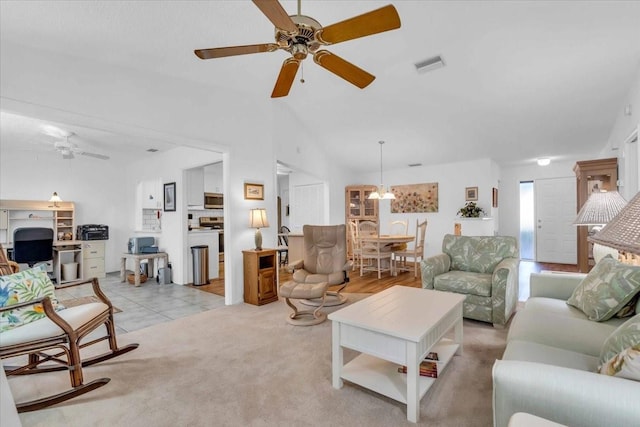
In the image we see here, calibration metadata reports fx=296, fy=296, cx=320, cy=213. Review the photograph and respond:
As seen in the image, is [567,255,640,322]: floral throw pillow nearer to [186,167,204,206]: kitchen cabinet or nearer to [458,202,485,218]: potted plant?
[458,202,485,218]: potted plant

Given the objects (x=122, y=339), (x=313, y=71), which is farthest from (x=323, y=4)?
(x=122, y=339)

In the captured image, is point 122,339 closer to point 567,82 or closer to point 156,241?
point 156,241

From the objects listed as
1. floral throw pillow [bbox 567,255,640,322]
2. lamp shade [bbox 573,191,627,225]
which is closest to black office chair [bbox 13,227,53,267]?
floral throw pillow [bbox 567,255,640,322]

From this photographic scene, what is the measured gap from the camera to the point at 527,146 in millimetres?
5598

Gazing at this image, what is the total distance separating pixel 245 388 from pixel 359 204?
5831 millimetres

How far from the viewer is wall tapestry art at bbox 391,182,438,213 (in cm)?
685

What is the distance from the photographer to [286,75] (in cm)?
227

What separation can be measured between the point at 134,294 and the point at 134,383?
9.55ft

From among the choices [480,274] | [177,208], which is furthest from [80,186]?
[480,274]

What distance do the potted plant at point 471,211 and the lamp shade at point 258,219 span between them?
4352mm

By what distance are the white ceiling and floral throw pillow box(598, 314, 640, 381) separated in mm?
2556

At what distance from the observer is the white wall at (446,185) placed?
6.23m

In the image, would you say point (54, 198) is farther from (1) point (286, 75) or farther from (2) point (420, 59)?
(2) point (420, 59)

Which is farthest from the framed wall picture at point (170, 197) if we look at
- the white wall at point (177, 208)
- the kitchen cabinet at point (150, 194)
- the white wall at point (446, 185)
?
the white wall at point (446, 185)
